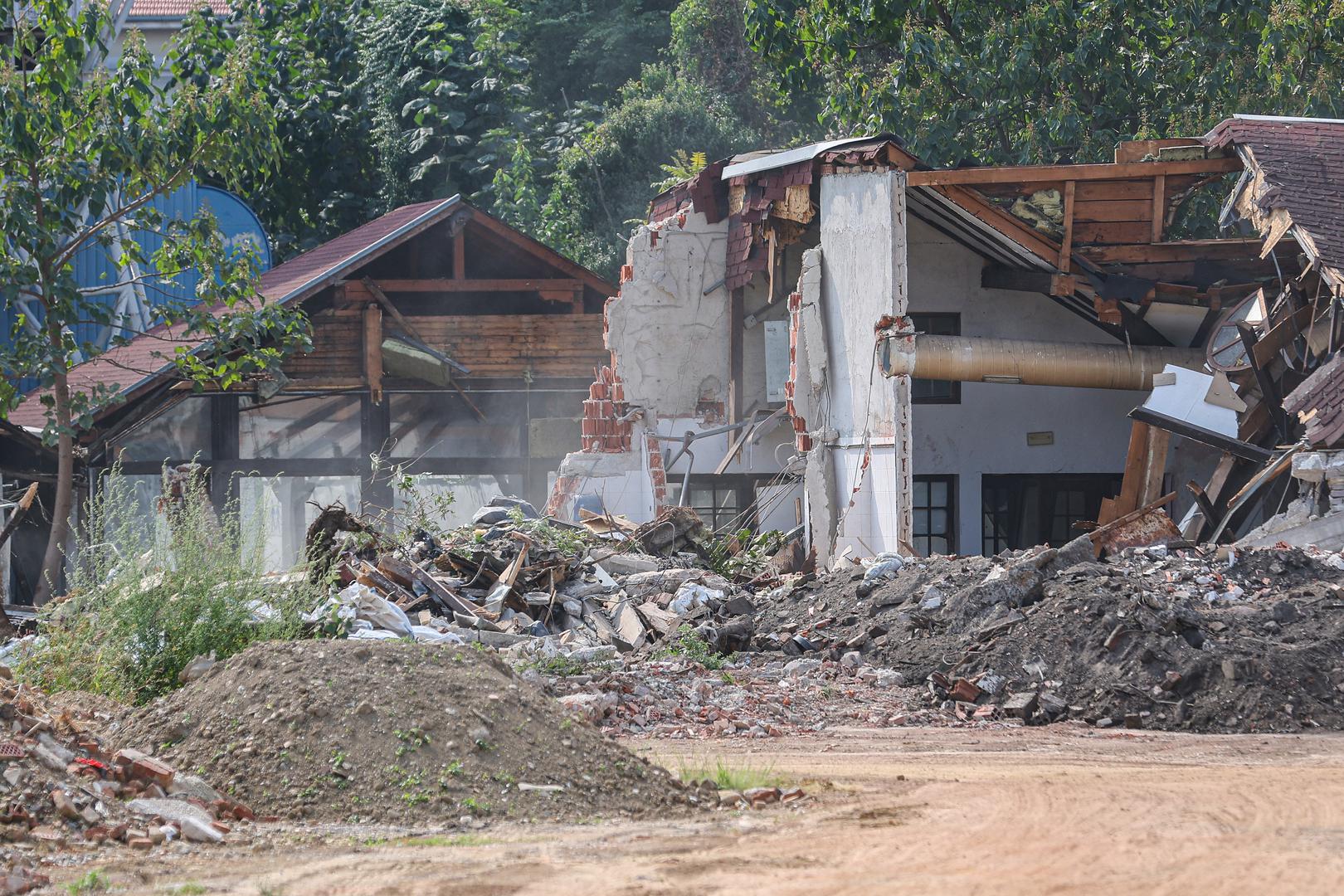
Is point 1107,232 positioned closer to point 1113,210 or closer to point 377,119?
point 1113,210

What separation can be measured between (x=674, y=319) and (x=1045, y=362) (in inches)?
187

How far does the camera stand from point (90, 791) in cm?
644

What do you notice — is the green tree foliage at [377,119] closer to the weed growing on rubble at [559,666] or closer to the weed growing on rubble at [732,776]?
the weed growing on rubble at [559,666]

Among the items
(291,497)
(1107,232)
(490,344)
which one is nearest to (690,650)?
(1107,232)

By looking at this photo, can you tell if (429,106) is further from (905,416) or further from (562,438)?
(905,416)

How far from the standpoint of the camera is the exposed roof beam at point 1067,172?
15156mm

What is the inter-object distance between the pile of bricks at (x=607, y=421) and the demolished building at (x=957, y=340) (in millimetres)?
27

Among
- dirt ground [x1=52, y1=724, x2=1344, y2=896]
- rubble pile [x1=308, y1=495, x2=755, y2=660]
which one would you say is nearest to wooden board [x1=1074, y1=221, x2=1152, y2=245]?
rubble pile [x1=308, y1=495, x2=755, y2=660]

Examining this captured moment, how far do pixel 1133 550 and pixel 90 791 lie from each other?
938 centimetres

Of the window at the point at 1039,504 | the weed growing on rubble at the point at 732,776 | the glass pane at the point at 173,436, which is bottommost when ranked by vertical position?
the weed growing on rubble at the point at 732,776

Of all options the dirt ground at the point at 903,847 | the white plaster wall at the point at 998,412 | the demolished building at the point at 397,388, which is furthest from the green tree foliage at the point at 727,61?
the dirt ground at the point at 903,847

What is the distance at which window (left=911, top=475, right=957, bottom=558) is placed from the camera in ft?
64.2

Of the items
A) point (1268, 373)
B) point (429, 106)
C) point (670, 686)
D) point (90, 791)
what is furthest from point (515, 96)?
point (90, 791)

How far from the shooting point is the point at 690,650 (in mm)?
11750
